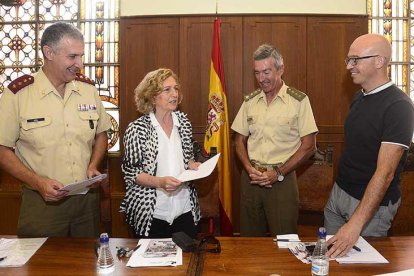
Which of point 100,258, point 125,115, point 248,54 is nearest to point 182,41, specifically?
point 248,54

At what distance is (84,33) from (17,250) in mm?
3118

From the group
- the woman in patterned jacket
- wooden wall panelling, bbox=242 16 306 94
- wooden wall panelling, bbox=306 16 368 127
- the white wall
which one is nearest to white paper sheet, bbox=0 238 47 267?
the woman in patterned jacket

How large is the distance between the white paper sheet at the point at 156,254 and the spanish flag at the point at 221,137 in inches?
73.2

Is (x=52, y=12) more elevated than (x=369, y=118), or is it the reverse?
(x=52, y=12)

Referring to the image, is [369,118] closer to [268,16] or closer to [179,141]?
[179,141]

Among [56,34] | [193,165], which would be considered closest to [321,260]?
[193,165]

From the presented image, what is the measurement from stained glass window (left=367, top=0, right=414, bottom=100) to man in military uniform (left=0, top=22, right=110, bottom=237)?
3445mm

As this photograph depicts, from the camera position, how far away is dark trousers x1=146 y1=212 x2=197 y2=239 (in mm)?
2309

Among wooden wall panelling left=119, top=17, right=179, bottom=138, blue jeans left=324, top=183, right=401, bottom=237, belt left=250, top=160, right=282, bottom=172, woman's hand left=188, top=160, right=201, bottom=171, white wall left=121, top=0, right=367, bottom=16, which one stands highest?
white wall left=121, top=0, right=367, bottom=16

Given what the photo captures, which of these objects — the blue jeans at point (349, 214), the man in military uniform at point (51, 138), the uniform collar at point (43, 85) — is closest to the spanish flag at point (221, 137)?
the blue jeans at point (349, 214)

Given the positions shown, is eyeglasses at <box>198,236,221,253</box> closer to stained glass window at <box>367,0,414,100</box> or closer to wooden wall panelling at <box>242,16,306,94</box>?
wooden wall panelling at <box>242,16,306,94</box>

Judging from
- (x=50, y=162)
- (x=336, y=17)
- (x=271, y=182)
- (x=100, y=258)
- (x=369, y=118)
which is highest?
(x=336, y=17)

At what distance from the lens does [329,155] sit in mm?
4027

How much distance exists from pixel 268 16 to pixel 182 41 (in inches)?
37.4
